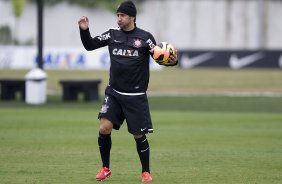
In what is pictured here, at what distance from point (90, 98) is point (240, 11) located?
4010cm

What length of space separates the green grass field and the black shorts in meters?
0.72

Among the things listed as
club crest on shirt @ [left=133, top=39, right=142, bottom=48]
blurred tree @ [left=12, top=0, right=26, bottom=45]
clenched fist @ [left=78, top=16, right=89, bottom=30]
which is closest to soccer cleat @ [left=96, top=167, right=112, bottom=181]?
club crest on shirt @ [left=133, top=39, right=142, bottom=48]

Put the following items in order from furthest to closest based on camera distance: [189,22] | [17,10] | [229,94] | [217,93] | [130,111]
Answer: [189,22] < [17,10] < [217,93] < [229,94] < [130,111]

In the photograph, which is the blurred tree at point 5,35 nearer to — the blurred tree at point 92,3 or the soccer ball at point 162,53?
the blurred tree at point 92,3

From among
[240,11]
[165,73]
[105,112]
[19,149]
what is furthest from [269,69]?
[105,112]

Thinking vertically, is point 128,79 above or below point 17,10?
above

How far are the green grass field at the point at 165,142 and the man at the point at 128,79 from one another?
25.5 inches

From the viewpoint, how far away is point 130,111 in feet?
37.6

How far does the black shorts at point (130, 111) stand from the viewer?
11445 mm

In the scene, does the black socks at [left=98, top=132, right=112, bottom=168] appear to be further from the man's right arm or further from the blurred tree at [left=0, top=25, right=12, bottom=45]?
the blurred tree at [left=0, top=25, right=12, bottom=45]

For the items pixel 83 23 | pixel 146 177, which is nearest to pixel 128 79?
pixel 83 23

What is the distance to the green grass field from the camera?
1206cm

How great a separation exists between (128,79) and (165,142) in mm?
5532

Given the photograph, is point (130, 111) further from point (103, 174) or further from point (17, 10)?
point (17, 10)
